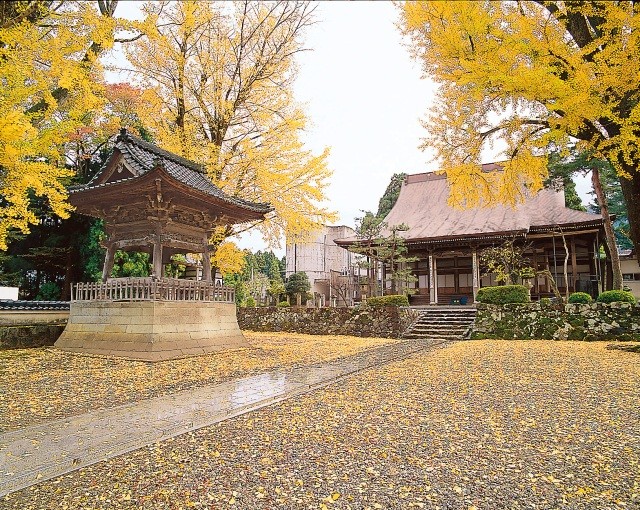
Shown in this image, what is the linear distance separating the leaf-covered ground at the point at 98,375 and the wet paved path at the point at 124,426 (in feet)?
1.49

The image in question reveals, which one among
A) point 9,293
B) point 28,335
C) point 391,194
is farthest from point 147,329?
point 391,194

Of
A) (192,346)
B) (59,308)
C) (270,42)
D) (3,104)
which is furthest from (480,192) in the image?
(59,308)

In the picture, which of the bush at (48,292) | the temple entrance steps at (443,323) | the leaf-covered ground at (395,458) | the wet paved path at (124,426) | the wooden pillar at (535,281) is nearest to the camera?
the leaf-covered ground at (395,458)

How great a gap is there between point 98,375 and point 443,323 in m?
12.2

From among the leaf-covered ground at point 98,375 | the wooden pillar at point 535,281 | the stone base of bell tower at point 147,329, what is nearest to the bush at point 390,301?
the leaf-covered ground at point 98,375

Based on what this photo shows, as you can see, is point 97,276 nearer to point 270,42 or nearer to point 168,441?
point 270,42

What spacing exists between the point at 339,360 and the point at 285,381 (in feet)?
8.53

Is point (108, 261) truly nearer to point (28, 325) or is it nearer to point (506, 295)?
point (28, 325)

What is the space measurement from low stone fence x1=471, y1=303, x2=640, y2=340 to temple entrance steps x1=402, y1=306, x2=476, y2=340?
→ 0.72 metres

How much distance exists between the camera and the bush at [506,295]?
14469 millimetres

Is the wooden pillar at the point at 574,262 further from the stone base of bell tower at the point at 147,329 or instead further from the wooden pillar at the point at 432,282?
the stone base of bell tower at the point at 147,329

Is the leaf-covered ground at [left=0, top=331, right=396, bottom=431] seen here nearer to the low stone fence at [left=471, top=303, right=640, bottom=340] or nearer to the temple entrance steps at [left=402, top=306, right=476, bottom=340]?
the temple entrance steps at [left=402, top=306, right=476, bottom=340]

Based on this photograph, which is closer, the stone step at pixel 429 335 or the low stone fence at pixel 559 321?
the low stone fence at pixel 559 321

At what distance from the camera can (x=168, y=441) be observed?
3.79 meters
